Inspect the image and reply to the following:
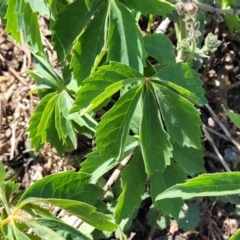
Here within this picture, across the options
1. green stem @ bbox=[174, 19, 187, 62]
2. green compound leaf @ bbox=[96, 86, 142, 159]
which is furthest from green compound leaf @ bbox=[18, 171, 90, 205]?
green stem @ bbox=[174, 19, 187, 62]

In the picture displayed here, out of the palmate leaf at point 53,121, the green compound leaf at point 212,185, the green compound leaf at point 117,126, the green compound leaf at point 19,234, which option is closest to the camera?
the green compound leaf at point 212,185

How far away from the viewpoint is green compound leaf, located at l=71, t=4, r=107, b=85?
1562mm

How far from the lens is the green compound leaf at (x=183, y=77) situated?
60.1 inches

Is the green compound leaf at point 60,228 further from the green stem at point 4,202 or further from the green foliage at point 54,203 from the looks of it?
the green stem at point 4,202

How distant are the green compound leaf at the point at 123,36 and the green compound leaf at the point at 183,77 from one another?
3.1 inches

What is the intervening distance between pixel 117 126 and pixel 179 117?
208 mm

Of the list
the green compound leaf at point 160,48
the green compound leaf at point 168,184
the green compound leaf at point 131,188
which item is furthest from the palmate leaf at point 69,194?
the green compound leaf at point 160,48

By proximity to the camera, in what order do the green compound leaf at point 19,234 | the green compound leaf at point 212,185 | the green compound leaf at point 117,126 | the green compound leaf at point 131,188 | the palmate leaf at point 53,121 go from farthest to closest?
the palmate leaf at point 53,121
the green compound leaf at point 131,188
the green compound leaf at point 117,126
the green compound leaf at point 19,234
the green compound leaf at point 212,185

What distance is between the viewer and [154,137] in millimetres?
1556

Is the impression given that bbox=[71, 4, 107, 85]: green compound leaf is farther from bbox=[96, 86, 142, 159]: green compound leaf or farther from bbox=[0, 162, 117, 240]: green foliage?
bbox=[0, 162, 117, 240]: green foliage

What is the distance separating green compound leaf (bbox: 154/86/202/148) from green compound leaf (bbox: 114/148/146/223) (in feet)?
0.75

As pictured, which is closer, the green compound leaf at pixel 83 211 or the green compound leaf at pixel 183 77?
the green compound leaf at pixel 83 211

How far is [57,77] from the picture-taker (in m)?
1.88

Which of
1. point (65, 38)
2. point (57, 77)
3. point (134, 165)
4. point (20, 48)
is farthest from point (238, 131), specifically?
point (20, 48)
